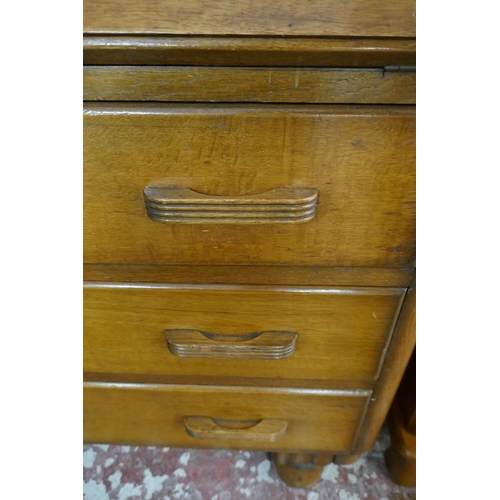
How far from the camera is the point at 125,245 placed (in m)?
0.44

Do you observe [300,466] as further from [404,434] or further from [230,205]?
[230,205]

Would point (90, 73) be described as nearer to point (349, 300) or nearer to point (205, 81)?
point (205, 81)

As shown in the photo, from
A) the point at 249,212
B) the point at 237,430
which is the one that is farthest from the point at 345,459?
the point at 249,212

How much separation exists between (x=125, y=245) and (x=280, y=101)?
0.64ft

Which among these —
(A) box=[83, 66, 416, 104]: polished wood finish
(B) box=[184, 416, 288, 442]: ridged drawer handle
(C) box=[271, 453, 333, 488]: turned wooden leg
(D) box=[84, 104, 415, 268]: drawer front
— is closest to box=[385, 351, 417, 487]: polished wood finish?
(C) box=[271, 453, 333, 488]: turned wooden leg

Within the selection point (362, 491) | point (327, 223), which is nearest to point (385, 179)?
point (327, 223)

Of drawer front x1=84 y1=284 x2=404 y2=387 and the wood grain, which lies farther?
drawer front x1=84 y1=284 x2=404 y2=387

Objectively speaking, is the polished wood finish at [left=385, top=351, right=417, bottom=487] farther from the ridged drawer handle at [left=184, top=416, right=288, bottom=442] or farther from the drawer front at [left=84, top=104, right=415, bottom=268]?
the drawer front at [left=84, top=104, right=415, bottom=268]

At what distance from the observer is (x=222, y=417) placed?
61cm

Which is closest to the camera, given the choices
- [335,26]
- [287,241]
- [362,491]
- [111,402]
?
[335,26]

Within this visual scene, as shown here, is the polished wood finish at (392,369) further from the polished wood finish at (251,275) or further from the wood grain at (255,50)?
the wood grain at (255,50)

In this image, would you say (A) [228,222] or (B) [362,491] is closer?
(A) [228,222]

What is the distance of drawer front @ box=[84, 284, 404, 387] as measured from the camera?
1.58 feet

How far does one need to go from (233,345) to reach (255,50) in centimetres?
31
